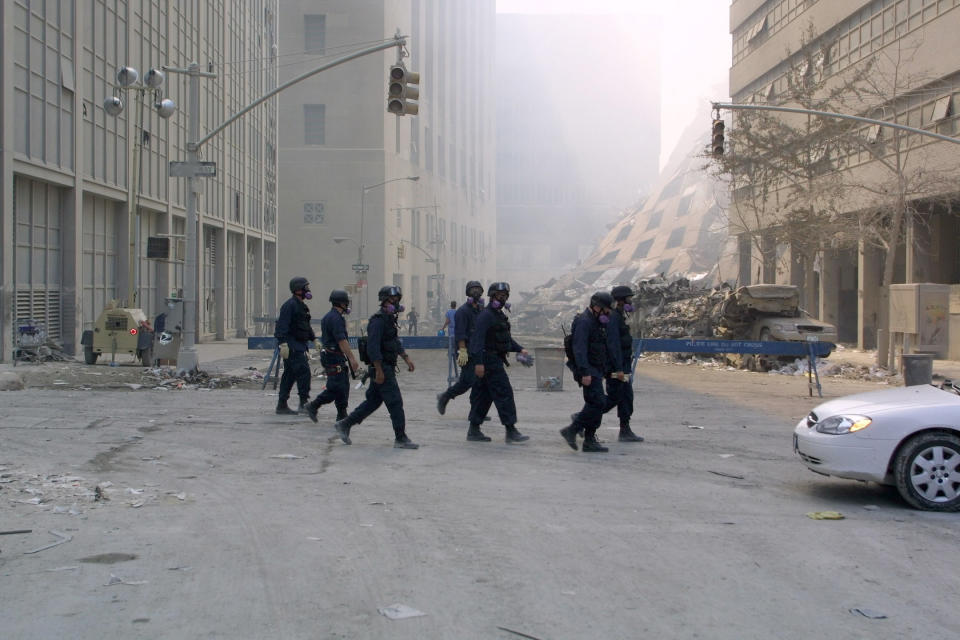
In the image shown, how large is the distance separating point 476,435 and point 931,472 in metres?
5.05

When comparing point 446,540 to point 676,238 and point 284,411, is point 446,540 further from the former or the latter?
point 676,238

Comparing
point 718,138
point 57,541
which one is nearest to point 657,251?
point 718,138

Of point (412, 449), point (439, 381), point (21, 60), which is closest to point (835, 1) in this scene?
point (439, 381)

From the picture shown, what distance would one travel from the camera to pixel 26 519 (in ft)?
21.5

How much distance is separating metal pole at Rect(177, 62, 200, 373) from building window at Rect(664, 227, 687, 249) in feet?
227

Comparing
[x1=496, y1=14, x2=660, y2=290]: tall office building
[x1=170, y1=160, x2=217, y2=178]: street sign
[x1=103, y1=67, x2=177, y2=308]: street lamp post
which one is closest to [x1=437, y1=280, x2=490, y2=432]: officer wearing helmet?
[x1=170, y1=160, x2=217, y2=178]: street sign

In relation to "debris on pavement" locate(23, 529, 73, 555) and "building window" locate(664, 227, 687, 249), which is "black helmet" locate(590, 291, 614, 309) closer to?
"debris on pavement" locate(23, 529, 73, 555)

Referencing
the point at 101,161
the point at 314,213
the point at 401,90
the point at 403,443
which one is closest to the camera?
the point at 403,443

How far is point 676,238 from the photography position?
280 ft

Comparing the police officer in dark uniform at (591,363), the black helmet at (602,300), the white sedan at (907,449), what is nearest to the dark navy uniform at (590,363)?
the police officer in dark uniform at (591,363)

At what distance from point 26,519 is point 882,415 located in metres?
6.61

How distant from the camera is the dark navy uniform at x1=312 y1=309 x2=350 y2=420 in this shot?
10836 mm

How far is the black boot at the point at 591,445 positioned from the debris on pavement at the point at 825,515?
3.14m

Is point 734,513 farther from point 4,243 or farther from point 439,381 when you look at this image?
point 4,243
